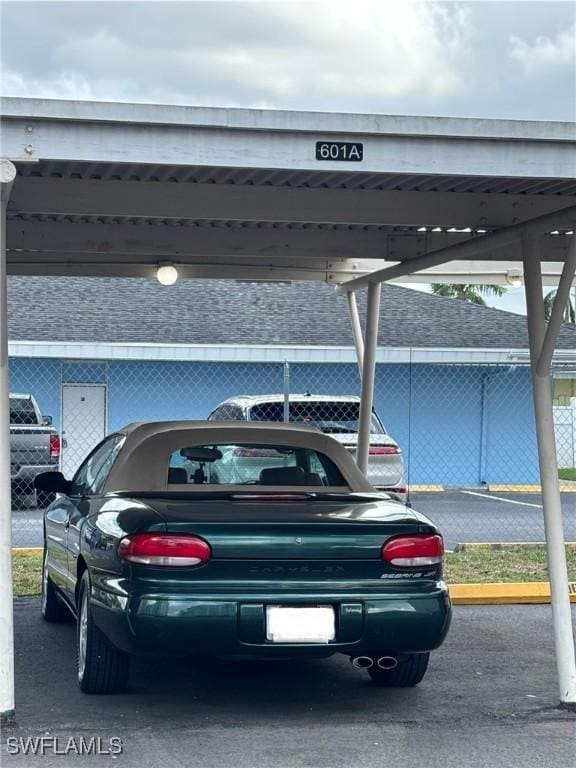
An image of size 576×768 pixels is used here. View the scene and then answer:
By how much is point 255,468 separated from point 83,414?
15022 mm

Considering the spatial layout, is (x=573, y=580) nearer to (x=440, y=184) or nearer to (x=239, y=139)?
(x=440, y=184)

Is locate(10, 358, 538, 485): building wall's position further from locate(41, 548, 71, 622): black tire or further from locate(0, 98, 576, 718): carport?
locate(41, 548, 71, 622): black tire

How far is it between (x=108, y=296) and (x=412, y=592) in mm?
19518

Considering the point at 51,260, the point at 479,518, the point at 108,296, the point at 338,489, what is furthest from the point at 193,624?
the point at 108,296

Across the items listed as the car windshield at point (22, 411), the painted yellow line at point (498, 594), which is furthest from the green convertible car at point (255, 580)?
the car windshield at point (22, 411)

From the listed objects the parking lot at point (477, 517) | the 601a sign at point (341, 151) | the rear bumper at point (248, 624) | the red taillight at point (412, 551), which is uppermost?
the 601a sign at point (341, 151)

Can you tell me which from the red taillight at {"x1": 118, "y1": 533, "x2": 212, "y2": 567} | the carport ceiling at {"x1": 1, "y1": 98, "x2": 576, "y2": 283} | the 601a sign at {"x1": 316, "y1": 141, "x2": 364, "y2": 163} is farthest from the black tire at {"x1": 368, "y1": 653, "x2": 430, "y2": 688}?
the 601a sign at {"x1": 316, "y1": 141, "x2": 364, "y2": 163}

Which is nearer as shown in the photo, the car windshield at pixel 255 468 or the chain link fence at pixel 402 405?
the car windshield at pixel 255 468

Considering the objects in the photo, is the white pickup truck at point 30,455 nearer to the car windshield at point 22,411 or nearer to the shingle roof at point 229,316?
the car windshield at point 22,411

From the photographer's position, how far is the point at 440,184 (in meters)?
7.02

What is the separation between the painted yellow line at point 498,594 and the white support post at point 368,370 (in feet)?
4.60

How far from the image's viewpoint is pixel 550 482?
6980mm

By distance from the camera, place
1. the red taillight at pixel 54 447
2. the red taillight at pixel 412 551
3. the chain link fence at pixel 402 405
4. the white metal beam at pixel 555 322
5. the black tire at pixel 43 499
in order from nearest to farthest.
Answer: the red taillight at pixel 412 551 < the white metal beam at pixel 555 322 < the black tire at pixel 43 499 < the red taillight at pixel 54 447 < the chain link fence at pixel 402 405

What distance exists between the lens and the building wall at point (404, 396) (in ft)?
74.7
